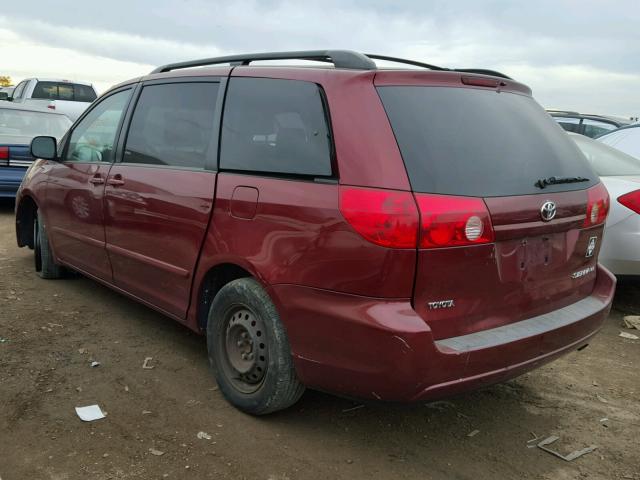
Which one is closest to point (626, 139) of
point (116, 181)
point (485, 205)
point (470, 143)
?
point (470, 143)

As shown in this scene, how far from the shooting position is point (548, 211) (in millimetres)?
2732

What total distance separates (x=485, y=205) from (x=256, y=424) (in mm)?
1542

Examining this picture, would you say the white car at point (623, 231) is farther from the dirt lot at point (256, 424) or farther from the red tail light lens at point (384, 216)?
the red tail light lens at point (384, 216)

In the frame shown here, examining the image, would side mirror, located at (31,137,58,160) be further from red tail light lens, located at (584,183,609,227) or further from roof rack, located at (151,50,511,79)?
red tail light lens, located at (584,183,609,227)

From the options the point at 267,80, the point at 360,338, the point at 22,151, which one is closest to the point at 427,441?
the point at 360,338

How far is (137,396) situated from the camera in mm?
3287

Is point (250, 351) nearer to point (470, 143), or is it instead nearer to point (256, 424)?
point (256, 424)

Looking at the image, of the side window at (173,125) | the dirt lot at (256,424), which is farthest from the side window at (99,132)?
the dirt lot at (256,424)

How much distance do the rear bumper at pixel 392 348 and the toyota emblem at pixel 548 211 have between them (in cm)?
46

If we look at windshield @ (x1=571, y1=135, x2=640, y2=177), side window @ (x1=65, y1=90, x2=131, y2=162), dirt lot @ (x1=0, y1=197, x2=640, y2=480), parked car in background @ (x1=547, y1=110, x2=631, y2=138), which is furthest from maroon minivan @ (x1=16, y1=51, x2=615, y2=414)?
parked car in background @ (x1=547, y1=110, x2=631, y2=138)

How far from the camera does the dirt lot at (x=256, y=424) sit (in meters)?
2.70

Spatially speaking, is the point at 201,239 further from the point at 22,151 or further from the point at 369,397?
the point at 22,151

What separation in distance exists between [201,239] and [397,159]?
123 centimetres

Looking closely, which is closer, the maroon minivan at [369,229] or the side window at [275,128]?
the maroon minivan at [369,229]
